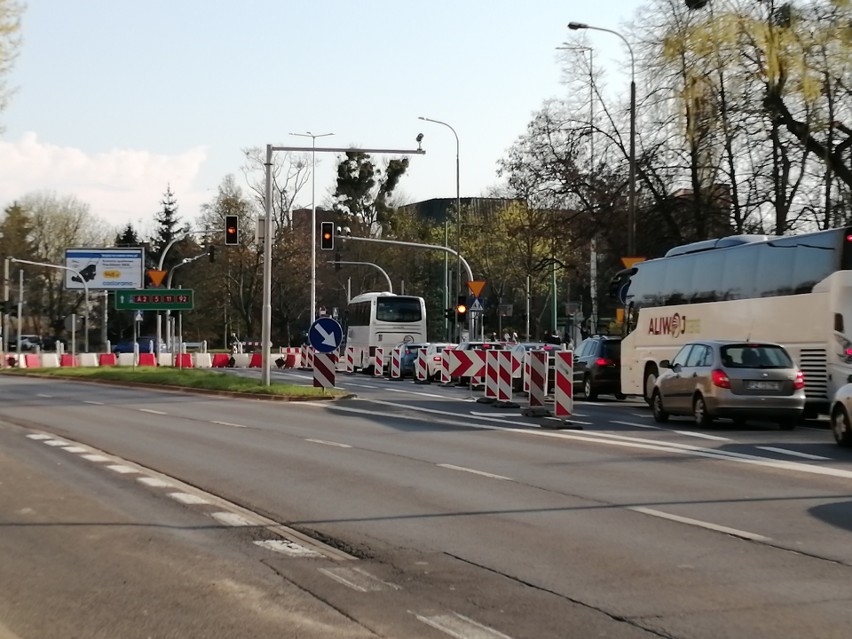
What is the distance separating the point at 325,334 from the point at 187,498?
1952 cm

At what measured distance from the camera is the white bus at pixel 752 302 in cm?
2347

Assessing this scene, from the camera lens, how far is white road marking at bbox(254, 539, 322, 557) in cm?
908

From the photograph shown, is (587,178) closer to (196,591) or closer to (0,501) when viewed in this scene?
(0,501)

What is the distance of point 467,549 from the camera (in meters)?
9.23

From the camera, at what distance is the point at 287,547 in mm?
9383

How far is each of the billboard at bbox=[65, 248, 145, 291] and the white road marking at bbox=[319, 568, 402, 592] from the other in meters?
72.7

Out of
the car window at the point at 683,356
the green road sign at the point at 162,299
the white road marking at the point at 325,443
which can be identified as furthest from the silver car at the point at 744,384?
the green road sign at the point at 162,299

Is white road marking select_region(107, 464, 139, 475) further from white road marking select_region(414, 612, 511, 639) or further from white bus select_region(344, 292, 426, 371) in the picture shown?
white bus select_region(344, 292, 426, 371)

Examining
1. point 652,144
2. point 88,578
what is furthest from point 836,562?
point 652,144

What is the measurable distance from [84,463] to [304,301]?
7467 centimetres

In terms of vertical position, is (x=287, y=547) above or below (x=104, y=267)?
below

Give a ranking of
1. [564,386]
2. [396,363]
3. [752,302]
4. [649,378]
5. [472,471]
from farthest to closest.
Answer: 1. [396,363]
2. [649,378]
3. [752,302]
4. [564,386]
5. [472,471]

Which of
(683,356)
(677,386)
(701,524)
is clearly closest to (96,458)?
(701,524)

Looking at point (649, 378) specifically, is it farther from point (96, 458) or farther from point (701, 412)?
point (96, 458)
